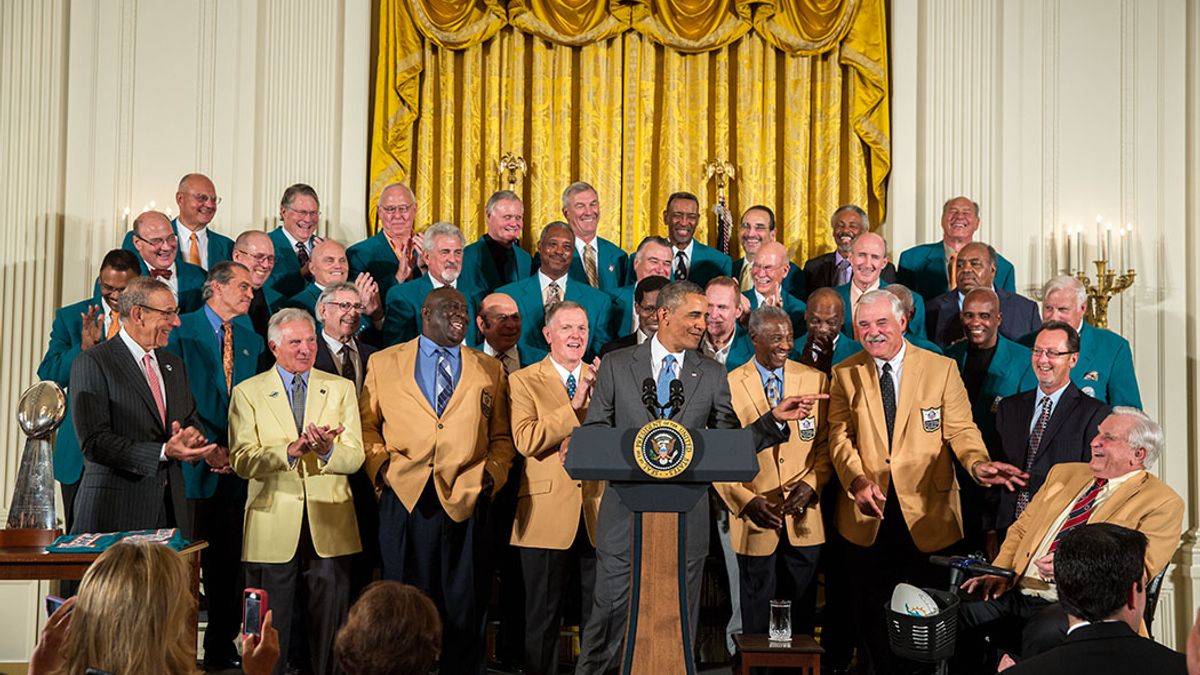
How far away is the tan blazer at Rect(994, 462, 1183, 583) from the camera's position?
16.3 feet

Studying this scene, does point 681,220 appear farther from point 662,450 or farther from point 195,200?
point 662,450

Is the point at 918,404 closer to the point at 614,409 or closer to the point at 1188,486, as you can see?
the point at 614,409

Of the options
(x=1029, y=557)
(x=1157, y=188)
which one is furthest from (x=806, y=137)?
(x=1029, y=557)

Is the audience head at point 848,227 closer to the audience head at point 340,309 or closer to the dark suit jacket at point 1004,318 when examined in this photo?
the dark suit jacket at point 1004,318

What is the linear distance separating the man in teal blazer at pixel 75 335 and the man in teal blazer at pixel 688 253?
276 cm

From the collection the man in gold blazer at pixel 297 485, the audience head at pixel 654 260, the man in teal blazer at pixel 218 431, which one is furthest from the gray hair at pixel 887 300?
the man in teal blazer at pixel 218 431

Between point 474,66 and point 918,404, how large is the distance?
13.6 feet

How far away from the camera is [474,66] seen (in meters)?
8.70

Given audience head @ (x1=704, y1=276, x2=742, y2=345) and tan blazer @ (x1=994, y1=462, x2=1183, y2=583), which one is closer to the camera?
tan blazer @ (x1=994, y1=462, x2=1183, y2=583)

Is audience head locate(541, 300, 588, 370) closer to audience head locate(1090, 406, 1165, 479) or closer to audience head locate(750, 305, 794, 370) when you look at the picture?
audience head locate(750, 305, 794, 370)

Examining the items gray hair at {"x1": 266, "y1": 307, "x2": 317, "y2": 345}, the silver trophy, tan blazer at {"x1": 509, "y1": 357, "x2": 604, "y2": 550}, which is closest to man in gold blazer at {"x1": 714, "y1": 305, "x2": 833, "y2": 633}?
tan blazer at {"x1": 509, "y1": 357, "x2": 604, "y2": 550}

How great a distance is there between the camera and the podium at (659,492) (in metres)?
4.43

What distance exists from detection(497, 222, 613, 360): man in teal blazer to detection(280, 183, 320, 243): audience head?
1.18 metres

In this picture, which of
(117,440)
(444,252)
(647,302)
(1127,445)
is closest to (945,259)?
(647,302)
